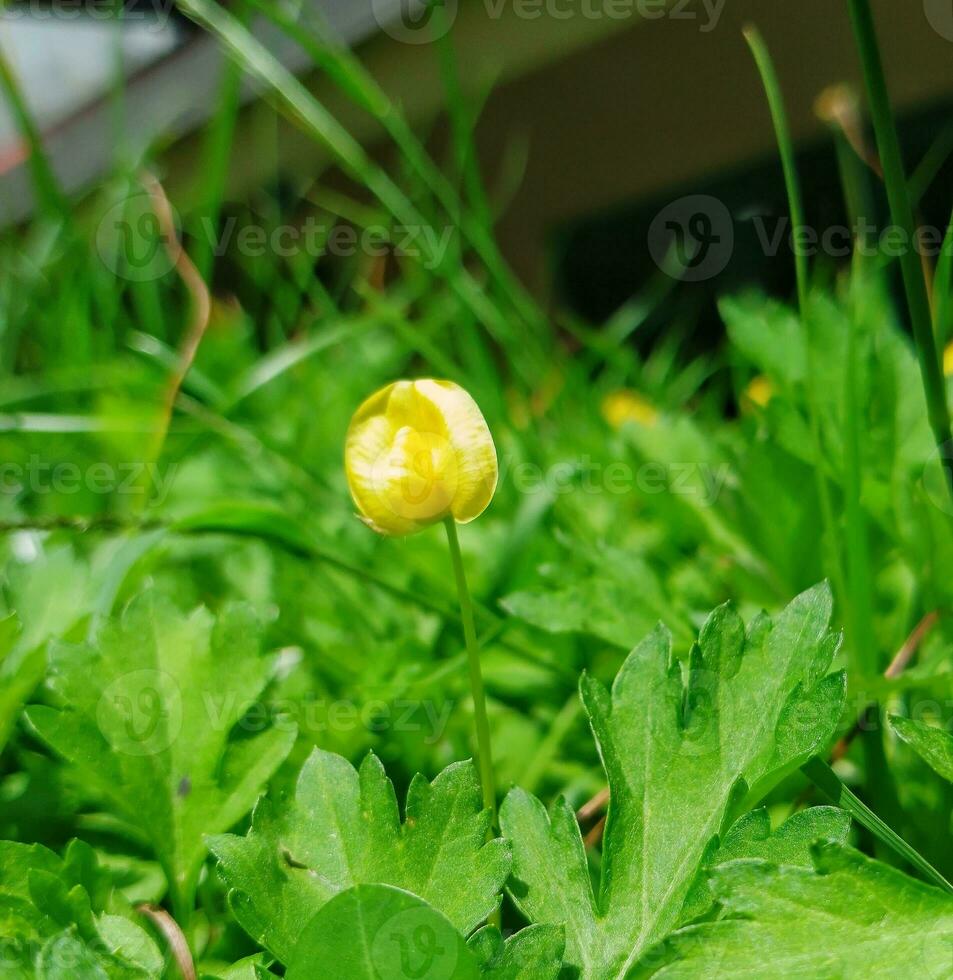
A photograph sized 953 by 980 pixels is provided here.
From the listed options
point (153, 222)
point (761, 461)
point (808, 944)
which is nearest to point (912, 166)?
point (153, 222)

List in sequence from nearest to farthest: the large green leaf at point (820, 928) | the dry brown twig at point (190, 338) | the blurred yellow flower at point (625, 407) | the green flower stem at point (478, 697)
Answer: the large green leaf at point (820, 928) → the green flower stem at point (478, 697) → the dry brown twig at point (190, 338) → the blurred yellow flower at point (625, 407)

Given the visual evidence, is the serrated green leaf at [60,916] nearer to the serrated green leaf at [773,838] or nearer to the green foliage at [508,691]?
the green foliage at [508,691]

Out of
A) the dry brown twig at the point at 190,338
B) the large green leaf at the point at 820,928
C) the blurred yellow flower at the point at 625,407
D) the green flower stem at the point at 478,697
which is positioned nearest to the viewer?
the large green leaf at the point at 820,928

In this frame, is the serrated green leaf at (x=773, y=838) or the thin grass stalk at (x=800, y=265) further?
the thin grass stalk at (x=800, y=265)

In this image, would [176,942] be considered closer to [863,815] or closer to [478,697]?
[478,697]

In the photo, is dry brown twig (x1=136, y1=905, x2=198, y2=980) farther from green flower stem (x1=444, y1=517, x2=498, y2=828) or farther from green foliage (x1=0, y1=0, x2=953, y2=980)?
green flower stem (x1=444, y1=517, x2=498, y2=828)

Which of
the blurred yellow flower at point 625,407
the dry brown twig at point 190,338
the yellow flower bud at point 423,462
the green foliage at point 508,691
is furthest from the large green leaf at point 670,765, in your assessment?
the blurred yellow flower at point 625,407

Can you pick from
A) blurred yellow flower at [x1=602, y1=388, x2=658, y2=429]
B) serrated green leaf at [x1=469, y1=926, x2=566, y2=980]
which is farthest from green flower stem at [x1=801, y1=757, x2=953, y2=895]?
blurred yellow flower at [x1=602, y1=388, x2=658, y2=429]
